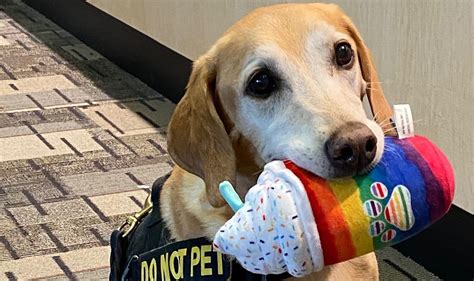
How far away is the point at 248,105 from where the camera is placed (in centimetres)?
177

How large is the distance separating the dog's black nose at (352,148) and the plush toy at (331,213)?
0.02 metres

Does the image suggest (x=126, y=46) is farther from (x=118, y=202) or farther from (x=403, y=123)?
(x=403, y=123)

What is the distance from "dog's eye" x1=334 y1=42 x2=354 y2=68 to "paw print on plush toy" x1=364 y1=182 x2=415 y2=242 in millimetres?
361

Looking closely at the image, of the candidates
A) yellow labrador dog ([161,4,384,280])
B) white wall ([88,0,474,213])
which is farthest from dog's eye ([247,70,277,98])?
white wall ([88,0,474,213])

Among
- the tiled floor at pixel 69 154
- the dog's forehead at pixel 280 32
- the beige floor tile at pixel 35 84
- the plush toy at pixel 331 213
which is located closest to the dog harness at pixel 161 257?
the plush toy at pixel 331 213

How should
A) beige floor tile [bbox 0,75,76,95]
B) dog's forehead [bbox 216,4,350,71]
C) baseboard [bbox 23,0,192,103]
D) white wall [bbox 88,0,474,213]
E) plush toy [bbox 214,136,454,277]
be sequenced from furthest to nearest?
beige floor tile [bbox 0,75,76,95]
baseboard [bbox 23,0,192,103]
white wall [bbox 88,0,474,213]
dog's forehead [bbox 216,4,350,71]
plush toy [bbox 214,136,454,277]

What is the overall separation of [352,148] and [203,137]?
39 centimetres

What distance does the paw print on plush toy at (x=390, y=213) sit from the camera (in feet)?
4.81

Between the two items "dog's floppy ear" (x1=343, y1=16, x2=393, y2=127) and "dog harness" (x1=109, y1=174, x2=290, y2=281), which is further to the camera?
"dog's floppy ear" (x1=343, y1=16, x2=393, y2=127)

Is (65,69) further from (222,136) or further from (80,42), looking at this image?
(222,136)

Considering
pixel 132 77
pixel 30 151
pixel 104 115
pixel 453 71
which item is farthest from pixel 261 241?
pixel 132 77

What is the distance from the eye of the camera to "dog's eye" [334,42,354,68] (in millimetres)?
1766

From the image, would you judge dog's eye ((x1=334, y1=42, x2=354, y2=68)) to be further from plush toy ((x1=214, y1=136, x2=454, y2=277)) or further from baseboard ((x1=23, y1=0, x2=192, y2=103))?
baseboard ((x1=23, y1=0, x2=192, y2=103))

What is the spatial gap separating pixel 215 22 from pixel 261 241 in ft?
6.89
